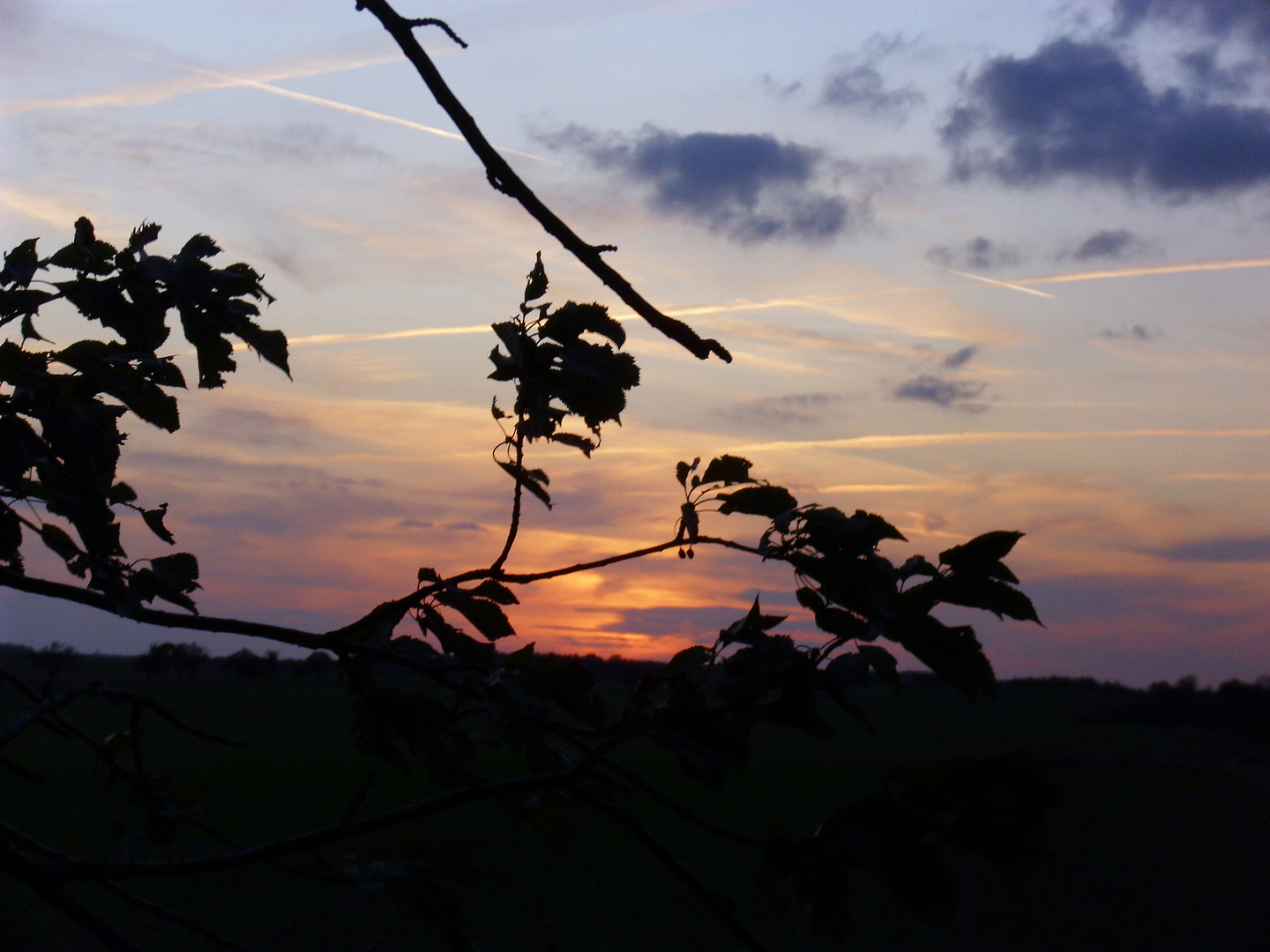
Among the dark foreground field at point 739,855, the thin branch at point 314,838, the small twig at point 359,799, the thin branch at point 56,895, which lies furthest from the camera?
the dark foreground field at point 739,855

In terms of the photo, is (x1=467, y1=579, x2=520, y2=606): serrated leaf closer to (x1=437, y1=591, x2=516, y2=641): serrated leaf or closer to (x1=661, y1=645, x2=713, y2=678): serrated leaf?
(x1=437, y1=591, x2=516, y2=641): serrated leaf

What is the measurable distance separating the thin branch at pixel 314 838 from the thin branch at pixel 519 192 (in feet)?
1.85

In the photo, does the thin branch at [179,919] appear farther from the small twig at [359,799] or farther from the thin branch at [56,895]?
the small twig at [359,799]

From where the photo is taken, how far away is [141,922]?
8.98 m

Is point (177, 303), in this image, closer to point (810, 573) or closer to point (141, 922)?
point (810, 573)

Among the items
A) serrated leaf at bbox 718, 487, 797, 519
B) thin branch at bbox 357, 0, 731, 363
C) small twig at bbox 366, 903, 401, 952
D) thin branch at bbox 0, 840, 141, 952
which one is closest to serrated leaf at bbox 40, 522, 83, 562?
thin branch at bbox 0, 840, 141, 952

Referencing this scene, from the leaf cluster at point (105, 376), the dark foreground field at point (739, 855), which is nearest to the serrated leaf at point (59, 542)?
the leaf cluster at point (105, 376)

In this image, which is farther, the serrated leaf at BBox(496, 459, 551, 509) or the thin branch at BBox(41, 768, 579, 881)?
the serrated leaf at BBox(496, 459, 551, 509)

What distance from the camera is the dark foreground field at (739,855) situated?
8242 mm

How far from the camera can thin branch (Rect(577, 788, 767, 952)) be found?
1.36 metres

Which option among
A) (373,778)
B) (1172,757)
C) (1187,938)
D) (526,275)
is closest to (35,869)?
(373,778)

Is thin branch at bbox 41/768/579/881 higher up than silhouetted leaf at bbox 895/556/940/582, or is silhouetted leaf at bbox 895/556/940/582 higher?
silhouetted leaf at bbox 895/556/940/582

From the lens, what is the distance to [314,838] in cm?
126

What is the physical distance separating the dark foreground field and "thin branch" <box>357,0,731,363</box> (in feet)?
12.4
